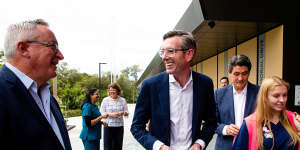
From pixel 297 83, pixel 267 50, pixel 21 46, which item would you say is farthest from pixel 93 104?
pixel 267 50

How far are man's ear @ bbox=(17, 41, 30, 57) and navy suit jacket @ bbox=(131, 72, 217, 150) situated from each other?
2.97 feet

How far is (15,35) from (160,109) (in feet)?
3.86

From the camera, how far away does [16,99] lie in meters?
1.12

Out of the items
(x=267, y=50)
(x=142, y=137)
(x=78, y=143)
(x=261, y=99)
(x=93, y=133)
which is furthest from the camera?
(x=78, y=143)

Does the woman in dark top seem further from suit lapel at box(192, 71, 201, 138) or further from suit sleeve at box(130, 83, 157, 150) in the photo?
suit lapel at box(192, 71, 201, 138)

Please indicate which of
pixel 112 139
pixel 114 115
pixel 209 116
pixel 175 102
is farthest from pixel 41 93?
pixel 112 139

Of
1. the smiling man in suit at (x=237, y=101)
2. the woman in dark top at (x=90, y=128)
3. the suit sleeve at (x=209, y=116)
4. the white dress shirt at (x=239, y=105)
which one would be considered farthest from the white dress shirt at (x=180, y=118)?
the woman in dark top at (x=90, y=128)

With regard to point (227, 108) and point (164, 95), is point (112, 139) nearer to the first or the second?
point (227, 108)

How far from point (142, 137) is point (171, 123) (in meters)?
0.28

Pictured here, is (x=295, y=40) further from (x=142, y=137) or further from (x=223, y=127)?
(x=142, y=137)

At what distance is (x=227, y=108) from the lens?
2383mm

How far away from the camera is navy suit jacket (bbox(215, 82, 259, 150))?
7.44ft

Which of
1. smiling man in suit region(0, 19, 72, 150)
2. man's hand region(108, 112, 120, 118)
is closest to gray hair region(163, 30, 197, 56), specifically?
smiling man in suit region(0, 19, 72, 150)

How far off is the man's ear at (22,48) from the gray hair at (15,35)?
0.07 ft
